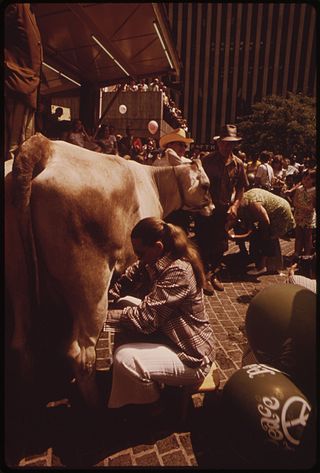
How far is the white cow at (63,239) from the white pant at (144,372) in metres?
0.28

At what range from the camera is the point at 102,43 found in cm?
580

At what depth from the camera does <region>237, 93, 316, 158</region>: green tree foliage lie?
32.5 meters

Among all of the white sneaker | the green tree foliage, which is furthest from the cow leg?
the green tree foliage

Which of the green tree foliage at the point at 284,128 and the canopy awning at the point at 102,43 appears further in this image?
the green tree foliage at the point at 284,128

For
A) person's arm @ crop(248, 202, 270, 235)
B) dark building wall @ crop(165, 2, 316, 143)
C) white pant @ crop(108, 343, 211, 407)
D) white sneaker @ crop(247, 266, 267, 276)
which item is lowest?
white sneaker @ crop(247, 266, 267, 276)

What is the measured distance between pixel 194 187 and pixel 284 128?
1285 inches

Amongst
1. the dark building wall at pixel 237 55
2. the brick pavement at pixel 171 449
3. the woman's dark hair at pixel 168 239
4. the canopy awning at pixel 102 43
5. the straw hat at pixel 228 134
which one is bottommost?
the brick pavement at pixel 171 449

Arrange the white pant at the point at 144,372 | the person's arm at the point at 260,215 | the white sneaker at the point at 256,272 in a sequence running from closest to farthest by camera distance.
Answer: the white pant at the point at 144,372 → the person's arm at the point at 260,215 → the white sneaker at the point at 256,272

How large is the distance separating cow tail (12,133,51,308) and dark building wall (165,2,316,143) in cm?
5483

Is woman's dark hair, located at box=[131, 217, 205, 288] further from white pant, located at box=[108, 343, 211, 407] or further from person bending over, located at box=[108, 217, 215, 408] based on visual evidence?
white pant, located at box=[108, 343, 211, 407]

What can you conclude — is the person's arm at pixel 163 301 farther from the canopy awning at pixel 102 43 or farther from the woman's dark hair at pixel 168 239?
the canopy awning at pixel 102 43

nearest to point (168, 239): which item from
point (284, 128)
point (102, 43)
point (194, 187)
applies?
point (194, 187)

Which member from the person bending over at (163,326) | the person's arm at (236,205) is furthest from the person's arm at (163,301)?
the person's arm at (236,205)

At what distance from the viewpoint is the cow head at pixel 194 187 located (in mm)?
4434
